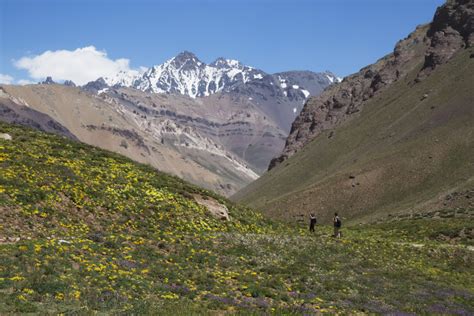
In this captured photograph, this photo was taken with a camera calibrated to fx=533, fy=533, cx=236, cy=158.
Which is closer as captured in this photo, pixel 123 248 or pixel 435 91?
pixel 123 248

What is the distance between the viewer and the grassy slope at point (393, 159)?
101500 mm

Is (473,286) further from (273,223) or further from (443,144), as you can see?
(443,144)

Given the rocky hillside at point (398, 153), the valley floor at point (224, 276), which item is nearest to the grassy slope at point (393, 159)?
the rocky hillside at point (398, 153)

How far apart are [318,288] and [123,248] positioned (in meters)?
9.61

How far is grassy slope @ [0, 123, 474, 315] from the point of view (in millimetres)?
19812

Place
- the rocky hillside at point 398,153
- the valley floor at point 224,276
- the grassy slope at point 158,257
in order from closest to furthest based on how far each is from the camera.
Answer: the valley floor at point 224,276
the grassy slope at point 158,257
the rocky hillside at point 398,153

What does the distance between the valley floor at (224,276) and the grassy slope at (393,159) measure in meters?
53.2

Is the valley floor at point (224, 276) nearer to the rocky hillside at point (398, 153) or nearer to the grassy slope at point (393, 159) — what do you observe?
the rocky hillside at point (398, 153)

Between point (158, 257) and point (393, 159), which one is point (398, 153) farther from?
point (158, 257)

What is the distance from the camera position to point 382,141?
141875 mm

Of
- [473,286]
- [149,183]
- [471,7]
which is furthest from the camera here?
[471,7]

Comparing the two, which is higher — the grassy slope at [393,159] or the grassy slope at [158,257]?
the grassy slope at [393,159]

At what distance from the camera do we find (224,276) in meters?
24.9

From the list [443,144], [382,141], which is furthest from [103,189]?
[382,141]
